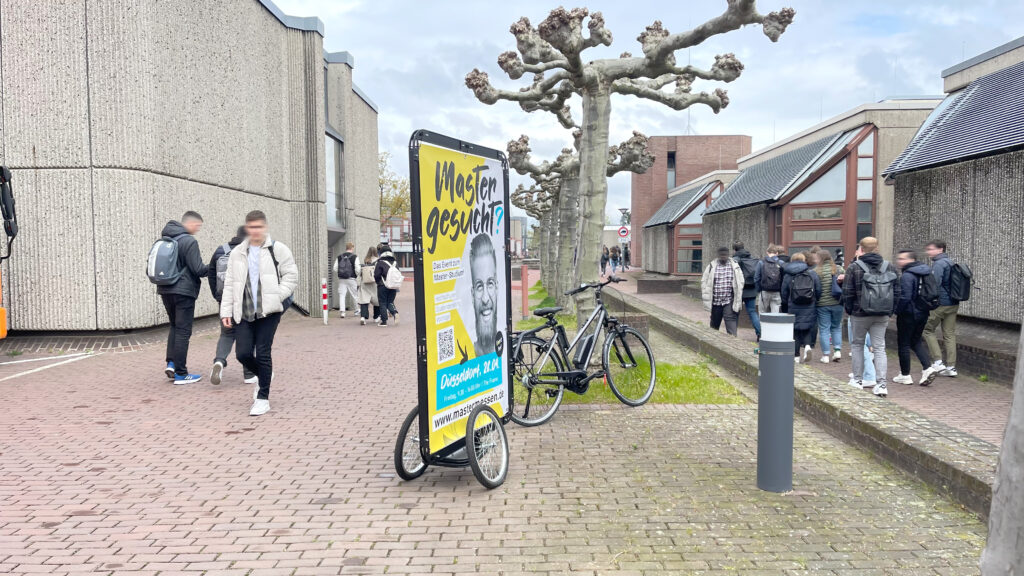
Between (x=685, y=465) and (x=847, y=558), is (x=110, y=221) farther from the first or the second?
(x=847, y=558)

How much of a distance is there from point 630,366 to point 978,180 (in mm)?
7601

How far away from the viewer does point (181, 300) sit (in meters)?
8.51

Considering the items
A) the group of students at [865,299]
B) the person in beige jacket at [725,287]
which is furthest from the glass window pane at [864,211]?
the person in beige jacket at [725,287]

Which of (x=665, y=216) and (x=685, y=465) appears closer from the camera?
(x=685, y=465)

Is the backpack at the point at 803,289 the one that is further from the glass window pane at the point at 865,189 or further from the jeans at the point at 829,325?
the glass window pane at the point at 865,189

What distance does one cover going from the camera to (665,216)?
37.6 metres

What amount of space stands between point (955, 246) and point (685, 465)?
29.9 feet

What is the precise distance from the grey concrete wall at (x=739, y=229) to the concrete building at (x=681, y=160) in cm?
1916

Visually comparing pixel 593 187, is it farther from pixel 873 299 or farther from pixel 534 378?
pixel 873 299

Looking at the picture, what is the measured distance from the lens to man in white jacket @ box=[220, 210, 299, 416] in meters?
6.91

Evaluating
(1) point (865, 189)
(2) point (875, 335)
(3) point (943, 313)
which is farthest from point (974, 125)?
(1) point (865, 189)

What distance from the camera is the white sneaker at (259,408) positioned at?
272 inches

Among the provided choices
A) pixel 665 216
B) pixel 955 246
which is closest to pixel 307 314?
pixel 955 246

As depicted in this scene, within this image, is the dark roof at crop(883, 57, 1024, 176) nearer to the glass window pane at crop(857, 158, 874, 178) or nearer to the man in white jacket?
the glass window pane at crop(857, 158, 874, 178)
